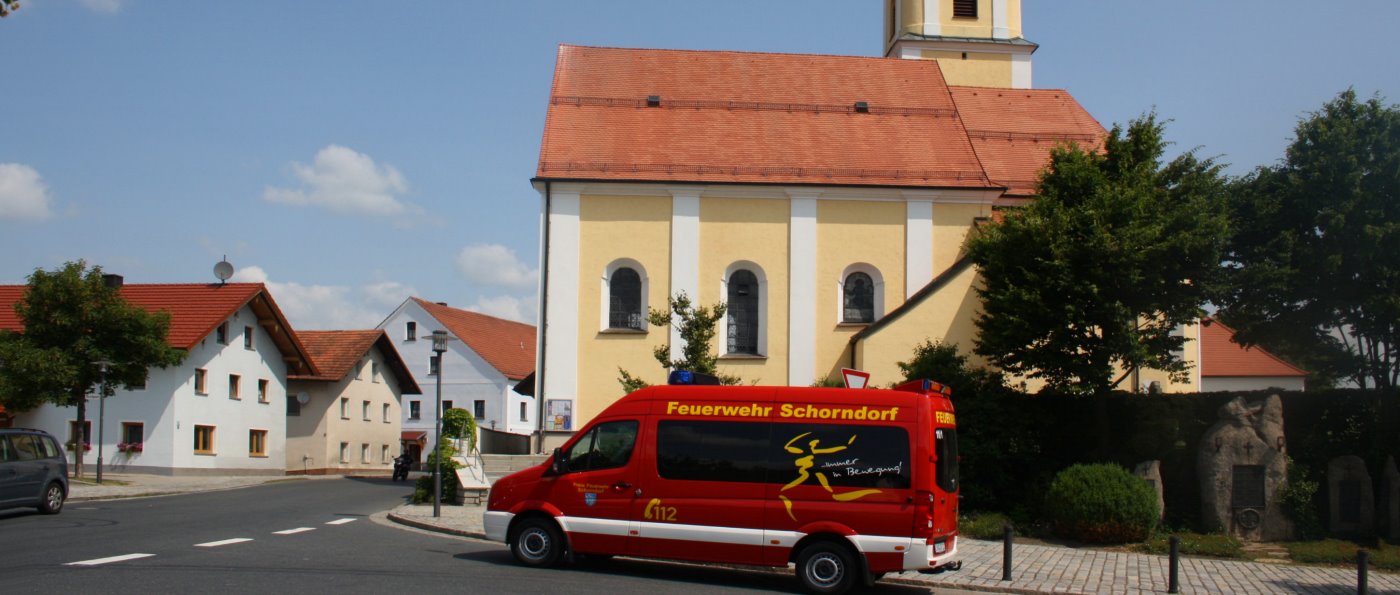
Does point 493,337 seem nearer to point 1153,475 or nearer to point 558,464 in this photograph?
point 1153,475

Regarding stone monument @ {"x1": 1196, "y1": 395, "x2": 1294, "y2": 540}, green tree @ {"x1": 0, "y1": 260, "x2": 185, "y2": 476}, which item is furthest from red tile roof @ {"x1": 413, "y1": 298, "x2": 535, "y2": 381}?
stone monument @ {"x1": 1196, "y1": 395, "x2": 1294, "y2": 540}

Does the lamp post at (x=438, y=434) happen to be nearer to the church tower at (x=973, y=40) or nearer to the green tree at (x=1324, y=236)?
the green tree at (x=1324, y=236)

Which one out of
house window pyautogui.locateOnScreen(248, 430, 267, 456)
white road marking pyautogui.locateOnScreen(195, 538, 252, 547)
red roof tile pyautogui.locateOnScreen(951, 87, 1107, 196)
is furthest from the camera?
house window pyautogui.locateOnScreen(248, 430, 267, 456)

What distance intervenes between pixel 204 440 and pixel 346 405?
922 centimetres

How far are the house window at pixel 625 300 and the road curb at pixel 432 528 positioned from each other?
1043 cm

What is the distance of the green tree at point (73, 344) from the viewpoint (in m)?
29.5

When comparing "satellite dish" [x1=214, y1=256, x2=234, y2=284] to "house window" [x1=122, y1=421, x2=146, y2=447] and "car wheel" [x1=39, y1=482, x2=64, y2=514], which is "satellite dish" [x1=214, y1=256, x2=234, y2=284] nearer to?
"house window" [x1=122, y1=421, x2=146, y2=447]

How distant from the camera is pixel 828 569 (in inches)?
480

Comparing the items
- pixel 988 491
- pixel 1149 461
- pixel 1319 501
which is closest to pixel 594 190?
pixel 988 491

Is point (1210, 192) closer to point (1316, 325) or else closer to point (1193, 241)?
point (1193, 241)

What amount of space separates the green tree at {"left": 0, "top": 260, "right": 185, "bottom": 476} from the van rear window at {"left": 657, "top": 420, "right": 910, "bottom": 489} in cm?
2195

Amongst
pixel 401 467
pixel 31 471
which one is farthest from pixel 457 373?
pixel 31 471

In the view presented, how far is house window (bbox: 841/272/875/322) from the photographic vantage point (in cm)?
2973

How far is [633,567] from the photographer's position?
542 inches
